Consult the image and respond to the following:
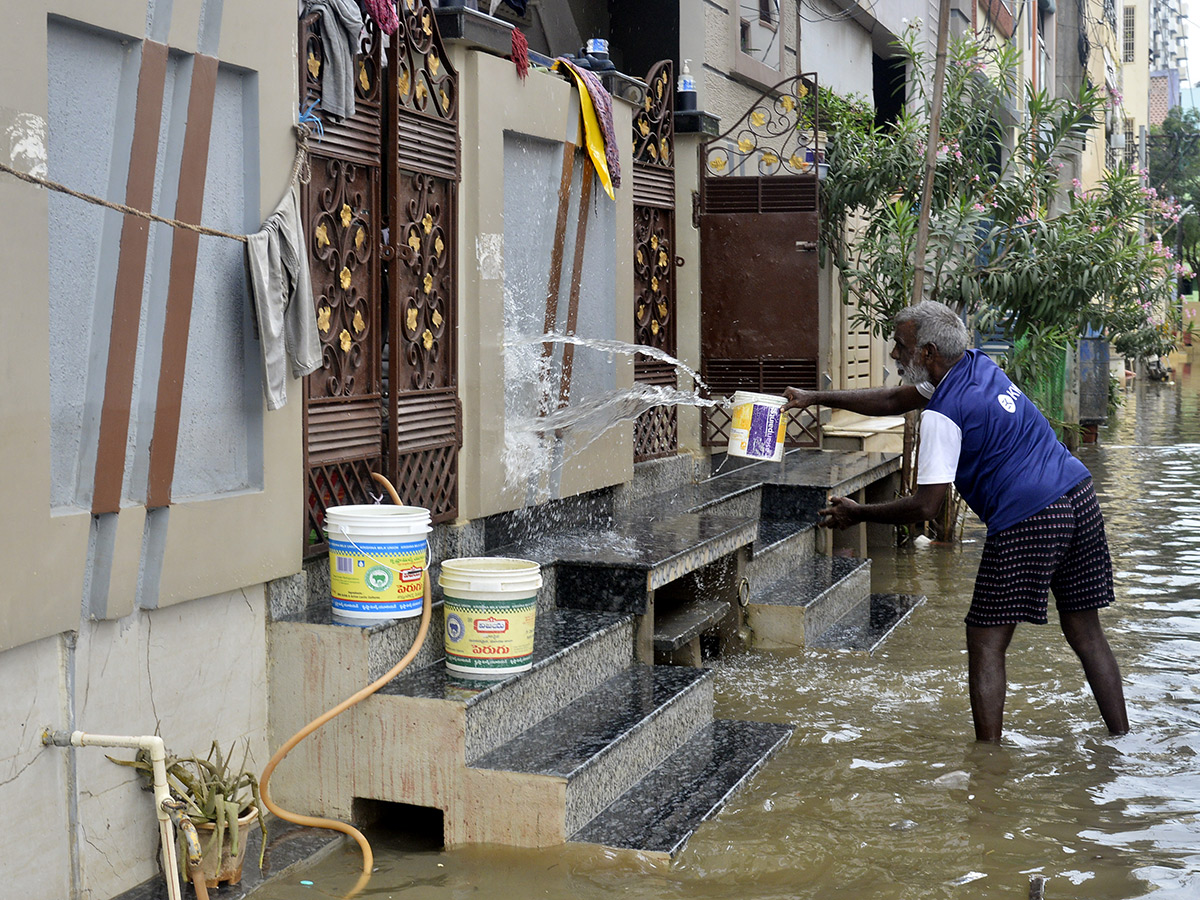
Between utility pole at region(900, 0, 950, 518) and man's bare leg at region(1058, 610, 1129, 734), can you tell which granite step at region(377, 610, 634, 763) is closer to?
man's bare leg at region(1058, 610, 1129, 734)

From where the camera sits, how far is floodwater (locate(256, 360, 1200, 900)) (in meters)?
4.05

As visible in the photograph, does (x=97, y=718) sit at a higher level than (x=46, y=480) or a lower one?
lower

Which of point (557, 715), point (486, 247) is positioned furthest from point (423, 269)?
point (557, 715)

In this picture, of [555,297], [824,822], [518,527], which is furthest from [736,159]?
[824,822]

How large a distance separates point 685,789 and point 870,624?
3.43 metres

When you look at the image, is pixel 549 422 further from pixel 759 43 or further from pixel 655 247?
pixel 759 43

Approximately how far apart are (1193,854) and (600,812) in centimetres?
197

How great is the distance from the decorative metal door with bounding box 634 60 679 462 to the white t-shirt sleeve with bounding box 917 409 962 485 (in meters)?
3.31

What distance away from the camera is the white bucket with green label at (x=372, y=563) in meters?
4.41

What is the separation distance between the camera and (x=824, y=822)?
4.59 meters

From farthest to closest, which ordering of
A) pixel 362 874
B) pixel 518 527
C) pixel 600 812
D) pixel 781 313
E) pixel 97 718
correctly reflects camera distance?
pixel 781 313, pixel 518 527, pixel 600 812, pixel 362 874, pixel 97 718

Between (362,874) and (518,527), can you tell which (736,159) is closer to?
(518,527)

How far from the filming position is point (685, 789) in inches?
188

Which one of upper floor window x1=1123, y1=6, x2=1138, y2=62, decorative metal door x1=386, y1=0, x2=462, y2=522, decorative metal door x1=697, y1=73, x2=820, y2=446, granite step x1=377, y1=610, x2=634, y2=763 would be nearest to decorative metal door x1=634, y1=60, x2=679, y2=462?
decorative metal door x1=697, y1=73, x2=820, y2=446
